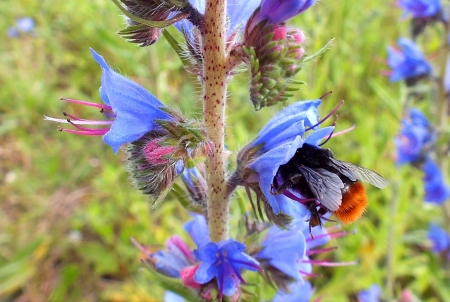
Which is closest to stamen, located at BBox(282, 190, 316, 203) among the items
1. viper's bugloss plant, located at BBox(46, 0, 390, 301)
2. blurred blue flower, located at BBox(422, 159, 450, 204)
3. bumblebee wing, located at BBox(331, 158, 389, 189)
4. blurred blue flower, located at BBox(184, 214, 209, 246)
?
viper's bugloss plant, located at BBox(46, 0, 390, 301)

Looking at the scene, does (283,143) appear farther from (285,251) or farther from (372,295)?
(372,295)

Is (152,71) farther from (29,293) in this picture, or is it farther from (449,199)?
(449,199)

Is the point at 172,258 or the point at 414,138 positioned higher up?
the point at 172,258

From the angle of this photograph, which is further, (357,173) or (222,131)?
(222,131)

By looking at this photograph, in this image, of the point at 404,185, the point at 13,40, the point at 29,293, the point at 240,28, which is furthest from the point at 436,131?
the point at 13,40

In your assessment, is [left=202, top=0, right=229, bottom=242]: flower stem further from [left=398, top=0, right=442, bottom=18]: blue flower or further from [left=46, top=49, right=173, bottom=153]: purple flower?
[left=398, top=0, right=442, bottom=18]: blue flower

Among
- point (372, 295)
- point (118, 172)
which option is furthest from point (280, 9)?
point (118, 172)

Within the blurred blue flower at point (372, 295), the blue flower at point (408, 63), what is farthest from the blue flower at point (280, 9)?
the blue flower at point (408, 63)
